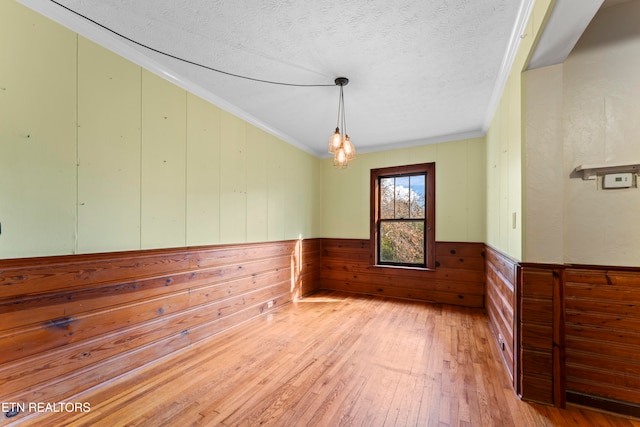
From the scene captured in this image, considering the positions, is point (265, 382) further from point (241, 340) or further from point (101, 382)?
point (101, 382)

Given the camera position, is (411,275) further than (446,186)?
Yes

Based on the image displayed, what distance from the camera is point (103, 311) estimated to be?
1.98 meters

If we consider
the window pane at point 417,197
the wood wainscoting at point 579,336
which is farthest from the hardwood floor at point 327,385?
the window pane at point 417,197

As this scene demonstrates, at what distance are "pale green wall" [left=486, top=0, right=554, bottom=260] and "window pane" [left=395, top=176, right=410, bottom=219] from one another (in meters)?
1.58

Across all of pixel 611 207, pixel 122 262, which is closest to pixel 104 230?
pixel 122 262

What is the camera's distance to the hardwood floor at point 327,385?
1.68m

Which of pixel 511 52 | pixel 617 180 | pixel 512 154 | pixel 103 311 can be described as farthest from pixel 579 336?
pixel 103 311

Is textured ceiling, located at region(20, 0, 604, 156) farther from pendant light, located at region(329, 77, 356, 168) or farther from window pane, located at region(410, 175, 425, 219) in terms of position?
window pane, located at region(410, 175, 425, 219)

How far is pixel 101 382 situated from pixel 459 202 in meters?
4.58

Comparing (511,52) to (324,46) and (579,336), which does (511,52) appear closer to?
(324,46)

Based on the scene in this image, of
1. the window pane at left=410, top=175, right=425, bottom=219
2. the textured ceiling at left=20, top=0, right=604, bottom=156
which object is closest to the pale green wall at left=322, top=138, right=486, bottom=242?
the window pane at left=410, top=175, right=425, bottom=219

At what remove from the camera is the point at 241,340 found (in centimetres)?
281

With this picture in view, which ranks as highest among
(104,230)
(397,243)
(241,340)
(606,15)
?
(606,15)

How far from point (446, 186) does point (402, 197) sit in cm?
72
